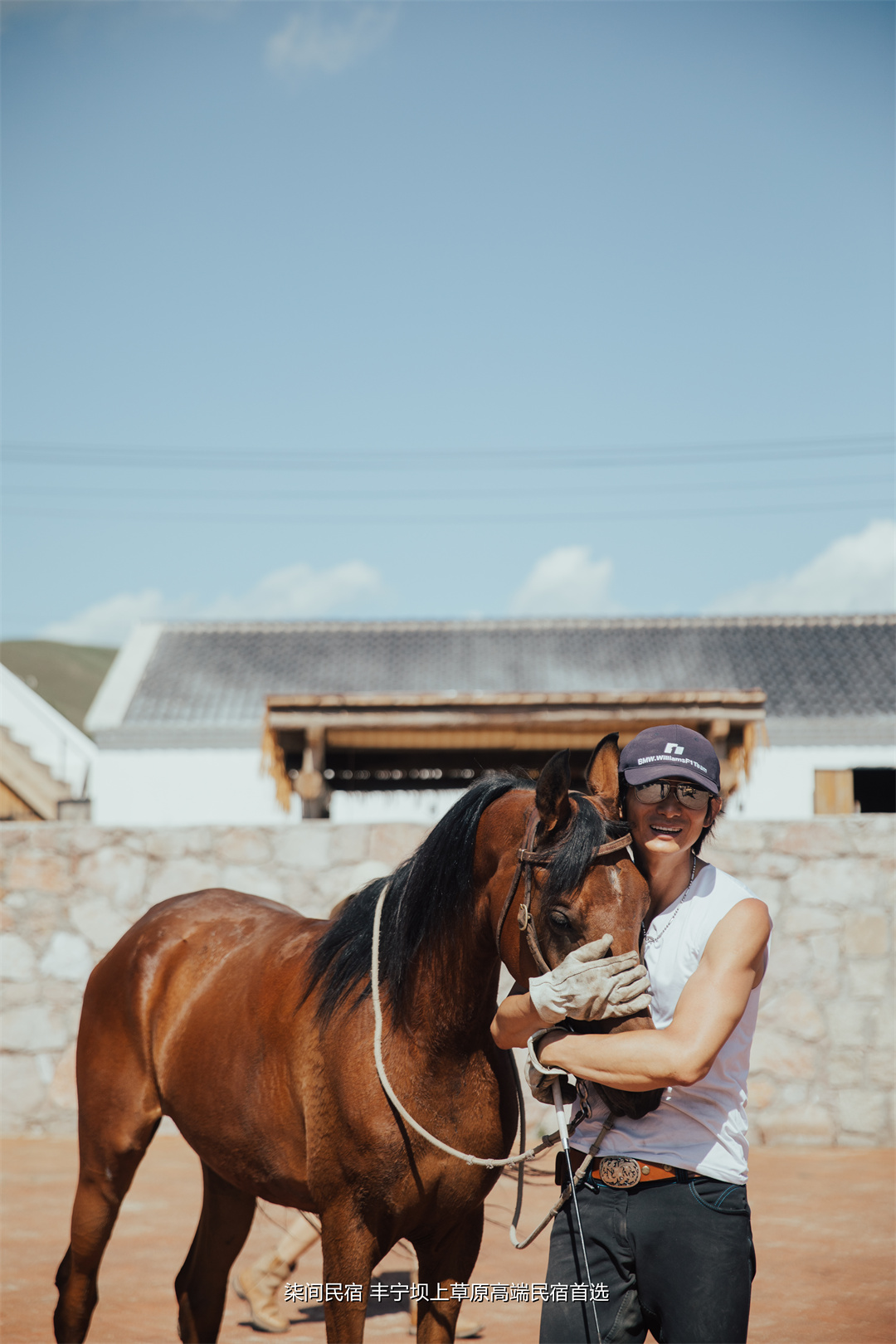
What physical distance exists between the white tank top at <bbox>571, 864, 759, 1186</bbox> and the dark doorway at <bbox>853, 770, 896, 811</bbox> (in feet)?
32.2

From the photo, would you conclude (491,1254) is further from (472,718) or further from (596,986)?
(472,718)

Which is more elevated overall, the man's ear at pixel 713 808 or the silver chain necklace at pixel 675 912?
the man's ear at pixel 713 808

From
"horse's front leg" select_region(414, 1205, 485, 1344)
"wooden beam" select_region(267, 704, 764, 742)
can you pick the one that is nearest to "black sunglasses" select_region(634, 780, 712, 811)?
"horse's front leg" select_region(414, 1205, 485, 1344)

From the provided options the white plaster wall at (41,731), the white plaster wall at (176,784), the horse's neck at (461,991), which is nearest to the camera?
the horse's neck at (461,991)

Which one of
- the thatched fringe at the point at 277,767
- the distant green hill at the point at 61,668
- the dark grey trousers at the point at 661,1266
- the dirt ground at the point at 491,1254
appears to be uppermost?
the distant green hill at the point at 61,668

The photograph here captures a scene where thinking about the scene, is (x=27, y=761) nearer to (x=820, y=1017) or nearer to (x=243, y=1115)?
(x=820, y=1017)

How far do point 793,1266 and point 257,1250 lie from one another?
2471 millimetres

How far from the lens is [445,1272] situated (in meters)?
2.82

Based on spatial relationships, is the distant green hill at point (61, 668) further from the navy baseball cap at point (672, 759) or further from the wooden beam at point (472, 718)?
the navy baseball cap at point (672, 759)

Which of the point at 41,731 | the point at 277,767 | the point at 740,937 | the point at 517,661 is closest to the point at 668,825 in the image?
the point at 740,937

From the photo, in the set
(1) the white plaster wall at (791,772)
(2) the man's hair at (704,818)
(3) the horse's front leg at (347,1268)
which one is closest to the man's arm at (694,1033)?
(2) the man's hair at (704,818)

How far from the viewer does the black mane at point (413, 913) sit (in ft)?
8.80

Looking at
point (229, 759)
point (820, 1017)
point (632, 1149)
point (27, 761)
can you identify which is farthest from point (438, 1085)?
point (229, 759)

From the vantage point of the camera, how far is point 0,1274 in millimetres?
4812
